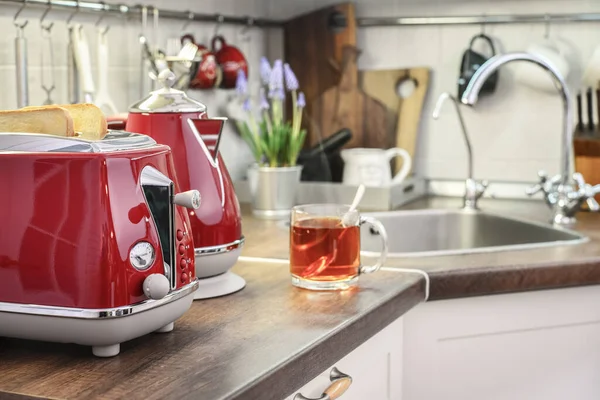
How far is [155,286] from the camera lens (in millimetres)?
997

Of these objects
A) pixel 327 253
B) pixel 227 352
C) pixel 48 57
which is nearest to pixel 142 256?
pixel 227 352

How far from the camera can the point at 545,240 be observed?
6.32 ft

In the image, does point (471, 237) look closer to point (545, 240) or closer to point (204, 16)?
point (545, 240)

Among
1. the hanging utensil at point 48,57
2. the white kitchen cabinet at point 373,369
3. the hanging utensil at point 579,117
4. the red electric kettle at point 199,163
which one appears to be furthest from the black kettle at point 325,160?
the red electric kettle at point 199,163

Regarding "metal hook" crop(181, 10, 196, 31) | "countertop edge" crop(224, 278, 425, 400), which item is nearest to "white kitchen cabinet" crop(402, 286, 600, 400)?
"countertop edge" crop(224, 278, 425, 400)

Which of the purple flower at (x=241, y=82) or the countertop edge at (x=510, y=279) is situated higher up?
the purple flower at (x=241, y=82)

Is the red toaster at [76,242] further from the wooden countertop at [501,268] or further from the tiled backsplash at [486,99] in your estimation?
the tiled backsplash at [486,99]

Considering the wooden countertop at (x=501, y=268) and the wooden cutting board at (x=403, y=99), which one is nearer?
the wooden countertop at (x=501, y=268)

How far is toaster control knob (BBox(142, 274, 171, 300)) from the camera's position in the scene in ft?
3.27

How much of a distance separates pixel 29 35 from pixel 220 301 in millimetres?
661

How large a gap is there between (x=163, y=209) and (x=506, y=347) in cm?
77

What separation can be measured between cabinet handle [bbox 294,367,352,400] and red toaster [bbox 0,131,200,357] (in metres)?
0.25

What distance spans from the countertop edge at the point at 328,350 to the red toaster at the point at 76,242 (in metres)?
0.15

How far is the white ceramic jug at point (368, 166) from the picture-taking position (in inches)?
86.4
